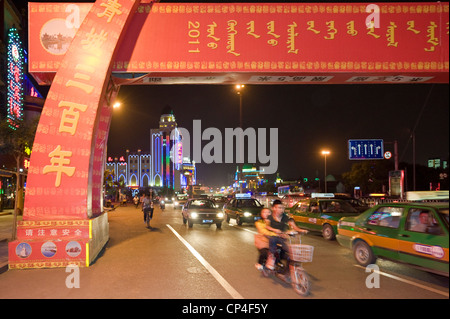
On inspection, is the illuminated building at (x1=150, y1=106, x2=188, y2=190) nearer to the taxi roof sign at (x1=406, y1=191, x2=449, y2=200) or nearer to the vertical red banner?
the vertical red banner

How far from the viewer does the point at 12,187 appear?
32688 millimetres

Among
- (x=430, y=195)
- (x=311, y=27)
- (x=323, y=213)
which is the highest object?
(x=311, y=27)

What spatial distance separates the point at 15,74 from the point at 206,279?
96.4 feet

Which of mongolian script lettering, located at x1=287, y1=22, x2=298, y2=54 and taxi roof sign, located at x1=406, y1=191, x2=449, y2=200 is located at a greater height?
mongolian script lettering, located at x1=287, y1=22, x2=298, y2=54

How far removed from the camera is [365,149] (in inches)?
1162

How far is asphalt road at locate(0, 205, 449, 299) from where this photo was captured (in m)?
6.23

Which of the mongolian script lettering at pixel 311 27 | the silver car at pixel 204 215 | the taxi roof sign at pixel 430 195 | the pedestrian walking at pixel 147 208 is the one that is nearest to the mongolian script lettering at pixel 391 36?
the mongolian script lettering at pixel 311 27

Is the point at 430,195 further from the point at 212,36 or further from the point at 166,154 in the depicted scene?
the point at 166,154

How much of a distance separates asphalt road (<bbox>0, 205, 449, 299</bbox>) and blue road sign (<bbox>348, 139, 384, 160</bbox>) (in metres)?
20.5

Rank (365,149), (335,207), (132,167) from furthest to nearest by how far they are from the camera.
A: (132,167) < (365,149) < (335,207)

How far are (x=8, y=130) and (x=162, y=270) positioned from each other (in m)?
9.26

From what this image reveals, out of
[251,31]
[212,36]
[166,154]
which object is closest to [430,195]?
[251,31]

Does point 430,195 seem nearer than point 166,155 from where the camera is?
Yes

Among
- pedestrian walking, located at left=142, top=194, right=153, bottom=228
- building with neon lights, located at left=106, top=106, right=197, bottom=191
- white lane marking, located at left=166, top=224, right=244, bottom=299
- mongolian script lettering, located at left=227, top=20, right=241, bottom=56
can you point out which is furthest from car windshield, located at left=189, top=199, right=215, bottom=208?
building with neon lights, located at left=106, top=106, right=197, bottom=191
